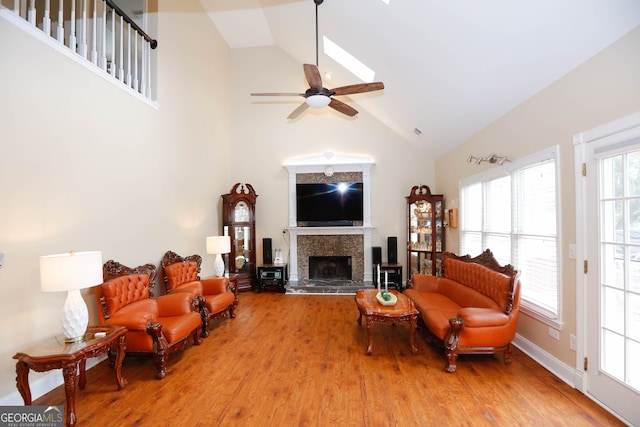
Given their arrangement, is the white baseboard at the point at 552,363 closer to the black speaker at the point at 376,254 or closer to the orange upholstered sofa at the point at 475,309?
the orange upholstered sofa at the point at 475,309

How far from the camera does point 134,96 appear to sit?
370 cm

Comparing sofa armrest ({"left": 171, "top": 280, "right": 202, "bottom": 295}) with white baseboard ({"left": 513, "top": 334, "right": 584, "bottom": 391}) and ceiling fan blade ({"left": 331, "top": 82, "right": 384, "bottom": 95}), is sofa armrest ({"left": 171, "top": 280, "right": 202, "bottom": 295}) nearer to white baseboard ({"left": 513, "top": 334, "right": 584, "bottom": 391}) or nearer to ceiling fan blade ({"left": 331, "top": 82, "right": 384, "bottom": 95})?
ceiling fan blade ({"left": 331, "top": 82, "right": 384, "bottom": 95})

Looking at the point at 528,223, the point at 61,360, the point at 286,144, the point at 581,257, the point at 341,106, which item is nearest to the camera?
the point at 61,360

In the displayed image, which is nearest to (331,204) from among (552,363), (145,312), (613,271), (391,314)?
(391,314)

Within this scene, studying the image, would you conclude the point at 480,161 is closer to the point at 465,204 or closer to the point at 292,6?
the point at 465,204

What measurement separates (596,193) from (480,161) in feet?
5.79

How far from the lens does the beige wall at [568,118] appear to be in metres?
2.05

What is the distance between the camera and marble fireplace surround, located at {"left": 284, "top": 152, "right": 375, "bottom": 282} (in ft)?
20.8

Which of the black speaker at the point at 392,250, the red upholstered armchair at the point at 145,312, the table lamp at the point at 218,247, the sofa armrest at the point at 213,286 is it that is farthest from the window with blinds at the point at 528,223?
the table lamp at the point at 218,247

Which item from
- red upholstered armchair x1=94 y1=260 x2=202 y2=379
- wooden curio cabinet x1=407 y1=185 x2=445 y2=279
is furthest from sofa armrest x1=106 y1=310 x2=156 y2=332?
wooden curio cabinet x1=407 y1=185 x2=445 y2=279

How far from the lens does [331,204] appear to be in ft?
20.9

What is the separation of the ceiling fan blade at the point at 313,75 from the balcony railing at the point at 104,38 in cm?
234

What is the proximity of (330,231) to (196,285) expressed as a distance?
310 cm

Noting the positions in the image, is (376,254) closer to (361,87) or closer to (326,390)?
(361,87)
